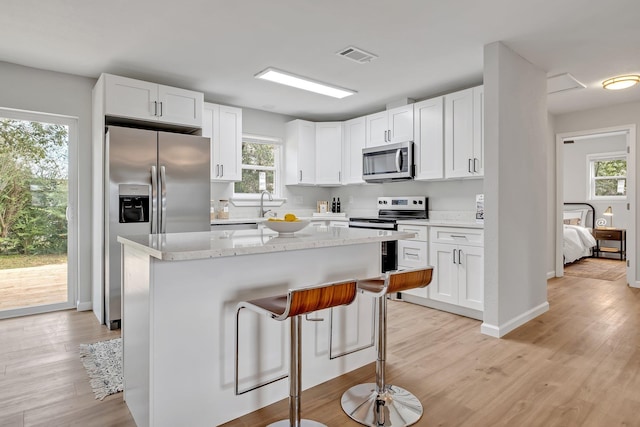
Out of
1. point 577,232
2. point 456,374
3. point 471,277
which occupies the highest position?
point 577,232

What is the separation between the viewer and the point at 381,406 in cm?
201

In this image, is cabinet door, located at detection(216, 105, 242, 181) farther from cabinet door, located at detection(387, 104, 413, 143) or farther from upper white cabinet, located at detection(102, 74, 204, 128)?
cabinet door, located at detection(387, 104, 413, 143)

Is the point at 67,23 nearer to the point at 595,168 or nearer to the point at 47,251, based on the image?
the point at 47,251

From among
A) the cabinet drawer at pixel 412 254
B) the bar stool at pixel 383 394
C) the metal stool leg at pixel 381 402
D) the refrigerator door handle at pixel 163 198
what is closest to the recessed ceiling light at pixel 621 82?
the cabinet drawer at pixel 412 254

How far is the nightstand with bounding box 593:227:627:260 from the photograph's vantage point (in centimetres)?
721

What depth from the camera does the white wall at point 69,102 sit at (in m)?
3.56

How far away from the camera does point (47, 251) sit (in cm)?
387

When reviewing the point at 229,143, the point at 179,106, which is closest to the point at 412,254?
the point at 229,143

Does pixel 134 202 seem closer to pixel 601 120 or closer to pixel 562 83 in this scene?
pixel 562 83

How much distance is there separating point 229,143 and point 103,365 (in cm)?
287

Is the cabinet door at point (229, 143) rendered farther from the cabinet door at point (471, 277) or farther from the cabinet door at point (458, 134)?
the cabinet door at point (471, 277)

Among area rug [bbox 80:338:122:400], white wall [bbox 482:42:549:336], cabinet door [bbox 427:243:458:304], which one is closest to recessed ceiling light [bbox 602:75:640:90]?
white wall [bbox 482:42:549:336]

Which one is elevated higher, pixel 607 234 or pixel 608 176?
pixel 608 176

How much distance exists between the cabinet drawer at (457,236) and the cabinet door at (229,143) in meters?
2.50
